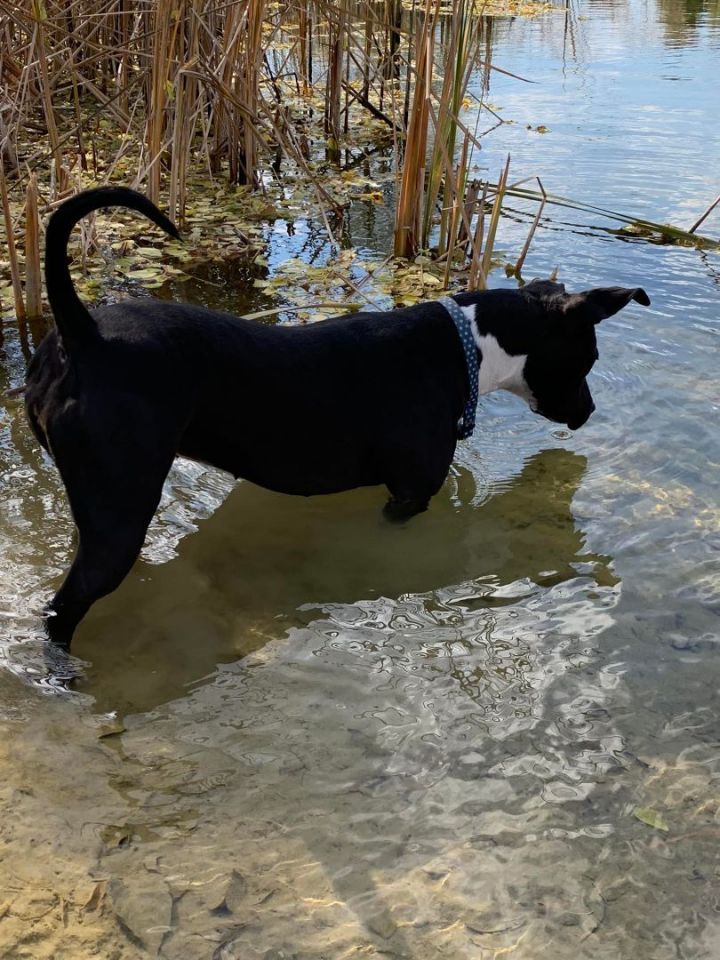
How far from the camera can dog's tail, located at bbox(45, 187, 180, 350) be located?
2535 mm

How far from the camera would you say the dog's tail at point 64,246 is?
99.8 inches

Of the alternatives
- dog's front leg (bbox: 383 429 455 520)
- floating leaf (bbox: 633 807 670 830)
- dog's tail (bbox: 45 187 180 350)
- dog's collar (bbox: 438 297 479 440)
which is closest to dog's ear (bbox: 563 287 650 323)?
dog's collar (bbox: 438 297 479 440)

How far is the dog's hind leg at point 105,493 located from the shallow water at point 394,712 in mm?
328

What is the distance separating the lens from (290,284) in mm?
5598

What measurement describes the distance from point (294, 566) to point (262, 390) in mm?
736

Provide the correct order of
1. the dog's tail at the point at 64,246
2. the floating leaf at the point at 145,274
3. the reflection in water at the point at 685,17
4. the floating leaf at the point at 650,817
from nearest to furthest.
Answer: the floating leaf at the point at 650,817 → the dog's tail at the point at 64,246 → the floating leaf at the point at 145,274 → the reflection in water at the point at 685,17

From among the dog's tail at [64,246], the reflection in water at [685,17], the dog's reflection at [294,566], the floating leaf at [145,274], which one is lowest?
the dog's reflection at [294,566]

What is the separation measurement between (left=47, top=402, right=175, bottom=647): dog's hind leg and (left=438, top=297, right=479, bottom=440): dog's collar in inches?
46.4

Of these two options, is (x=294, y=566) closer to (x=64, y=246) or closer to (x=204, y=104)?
(x=64, y=246)

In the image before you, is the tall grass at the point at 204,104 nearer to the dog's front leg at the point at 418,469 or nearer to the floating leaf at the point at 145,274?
the floating leaf at the point at 145,274

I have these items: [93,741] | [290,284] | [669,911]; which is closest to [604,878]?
[669,911]

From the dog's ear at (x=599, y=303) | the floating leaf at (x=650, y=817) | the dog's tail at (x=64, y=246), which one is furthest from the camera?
the dog's ear at (x=599, y=303)

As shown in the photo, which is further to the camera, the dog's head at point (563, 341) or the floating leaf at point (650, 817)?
the dog's head at point (563, 341)

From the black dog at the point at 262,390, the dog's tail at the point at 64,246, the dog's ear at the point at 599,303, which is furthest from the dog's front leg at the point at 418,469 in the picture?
the dog's tail at the point at 64,246
